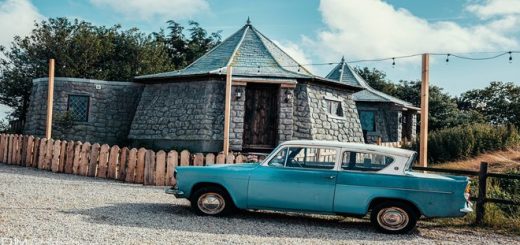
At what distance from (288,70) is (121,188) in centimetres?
997

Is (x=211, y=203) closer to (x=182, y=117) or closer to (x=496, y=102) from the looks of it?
(x=182, y=117)

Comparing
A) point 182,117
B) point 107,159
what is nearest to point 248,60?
point 182,117

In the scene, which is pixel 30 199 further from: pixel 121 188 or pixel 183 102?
pixel 183 102

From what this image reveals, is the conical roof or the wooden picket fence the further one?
the conical roof

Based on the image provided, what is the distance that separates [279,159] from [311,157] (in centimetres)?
53

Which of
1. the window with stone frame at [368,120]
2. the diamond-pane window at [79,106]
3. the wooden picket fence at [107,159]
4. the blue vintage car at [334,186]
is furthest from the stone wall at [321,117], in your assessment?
the blue vintage car at [334,186]

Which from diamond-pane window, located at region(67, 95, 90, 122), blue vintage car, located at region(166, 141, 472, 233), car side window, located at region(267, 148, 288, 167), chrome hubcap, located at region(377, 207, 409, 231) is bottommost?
chrome hubcap, located at region(377, 207, 409, 231)

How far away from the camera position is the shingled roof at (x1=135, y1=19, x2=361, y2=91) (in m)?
18.0

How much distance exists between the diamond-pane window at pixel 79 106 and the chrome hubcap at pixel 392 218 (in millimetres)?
16502

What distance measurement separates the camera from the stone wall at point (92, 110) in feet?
65.9

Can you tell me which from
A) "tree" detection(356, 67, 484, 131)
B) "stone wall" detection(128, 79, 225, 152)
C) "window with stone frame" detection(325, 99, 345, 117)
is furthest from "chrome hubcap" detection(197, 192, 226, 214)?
"tree" detection(356, 67, 484, 131)

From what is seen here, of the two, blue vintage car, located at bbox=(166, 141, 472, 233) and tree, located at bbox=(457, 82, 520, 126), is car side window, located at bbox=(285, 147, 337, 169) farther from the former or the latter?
tree, located at bbox=(457, 82, 520, 126)

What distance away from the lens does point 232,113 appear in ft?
56.5

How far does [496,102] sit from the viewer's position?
4641cm
